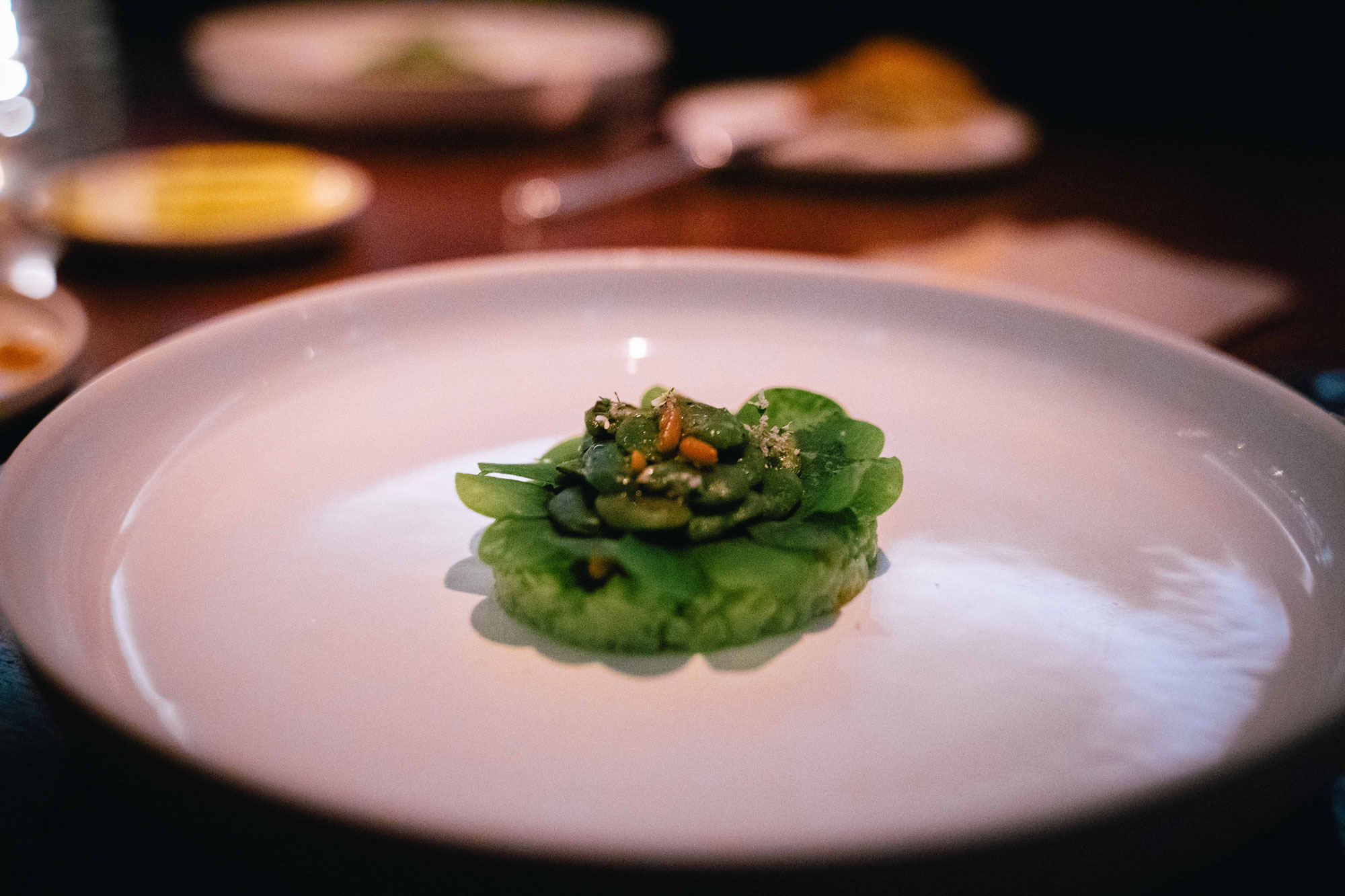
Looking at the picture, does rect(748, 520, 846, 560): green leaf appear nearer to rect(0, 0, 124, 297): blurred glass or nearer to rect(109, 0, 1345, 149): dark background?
rect(0, 0, 124, 297): blurred glass

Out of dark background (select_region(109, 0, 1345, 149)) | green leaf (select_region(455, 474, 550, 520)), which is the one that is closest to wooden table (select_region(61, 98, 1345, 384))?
dark background (select_region(109, 0, 1345, 149))

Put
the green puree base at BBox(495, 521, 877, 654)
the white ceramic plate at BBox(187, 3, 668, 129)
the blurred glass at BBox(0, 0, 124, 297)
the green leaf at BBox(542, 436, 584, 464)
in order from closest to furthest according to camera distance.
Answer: the green puree base at BBox(495, 521, 877, 654)
the green leaf at BBox(542, 436, 584, 464)
the blurred glass at BBox(0, 0, 124, 297)
the white ceramic plate at BBox(187, 3, 668, 129)

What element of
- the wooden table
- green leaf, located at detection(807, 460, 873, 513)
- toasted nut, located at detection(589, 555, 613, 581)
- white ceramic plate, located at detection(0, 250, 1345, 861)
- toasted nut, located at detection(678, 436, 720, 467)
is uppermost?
toasted nut, located at detection(678, 436, 720, 467)

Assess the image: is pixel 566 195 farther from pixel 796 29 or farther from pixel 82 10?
pixel 796 29

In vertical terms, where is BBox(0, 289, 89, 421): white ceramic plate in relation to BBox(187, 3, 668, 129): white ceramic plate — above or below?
below

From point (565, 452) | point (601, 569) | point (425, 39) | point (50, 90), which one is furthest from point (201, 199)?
point (601, 569)

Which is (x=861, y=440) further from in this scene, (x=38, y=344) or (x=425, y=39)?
(x=425, y=39)

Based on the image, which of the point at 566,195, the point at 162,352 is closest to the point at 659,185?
the point at 566,195

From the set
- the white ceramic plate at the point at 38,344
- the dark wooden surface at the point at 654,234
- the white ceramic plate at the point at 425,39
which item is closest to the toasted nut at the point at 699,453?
the dark wooden surface at the point at 654,234
